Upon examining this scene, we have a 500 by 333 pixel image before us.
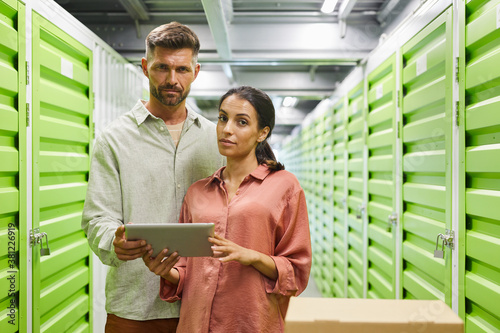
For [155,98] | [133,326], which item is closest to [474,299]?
[133,326]

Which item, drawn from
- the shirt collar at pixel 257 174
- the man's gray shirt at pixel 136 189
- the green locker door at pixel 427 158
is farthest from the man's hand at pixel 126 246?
the green locker door at pixel 427 158

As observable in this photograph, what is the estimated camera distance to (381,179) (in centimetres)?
324

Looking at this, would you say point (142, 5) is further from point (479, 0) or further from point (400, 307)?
point (400, 307)

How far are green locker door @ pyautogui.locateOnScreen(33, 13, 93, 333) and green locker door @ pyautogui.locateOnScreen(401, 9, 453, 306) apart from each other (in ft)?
7.68

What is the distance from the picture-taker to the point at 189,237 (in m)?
1.32

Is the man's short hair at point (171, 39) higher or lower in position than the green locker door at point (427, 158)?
higher

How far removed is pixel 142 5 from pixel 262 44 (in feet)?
3.69

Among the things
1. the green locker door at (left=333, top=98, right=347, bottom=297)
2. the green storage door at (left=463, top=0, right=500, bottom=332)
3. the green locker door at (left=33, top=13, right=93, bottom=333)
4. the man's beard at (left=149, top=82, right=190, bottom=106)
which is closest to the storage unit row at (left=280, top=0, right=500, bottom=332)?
the green storage door at (left=463, top=0, right=500, bottom=332)

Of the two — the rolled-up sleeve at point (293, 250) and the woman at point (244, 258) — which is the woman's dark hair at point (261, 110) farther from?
the rolled-up sleeve at point (293, 250)

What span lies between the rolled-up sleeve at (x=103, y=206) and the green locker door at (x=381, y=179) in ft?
6.82

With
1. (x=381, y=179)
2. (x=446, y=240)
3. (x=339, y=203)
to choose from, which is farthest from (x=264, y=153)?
(x=339, y=203)

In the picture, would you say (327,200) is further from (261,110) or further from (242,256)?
(242,256)

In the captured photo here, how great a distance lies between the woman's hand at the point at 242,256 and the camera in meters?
1.36

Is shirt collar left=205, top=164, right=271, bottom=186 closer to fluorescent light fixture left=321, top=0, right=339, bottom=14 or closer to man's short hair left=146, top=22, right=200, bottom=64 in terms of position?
man's short hair left=146, top=22, right=200, bottom=64
